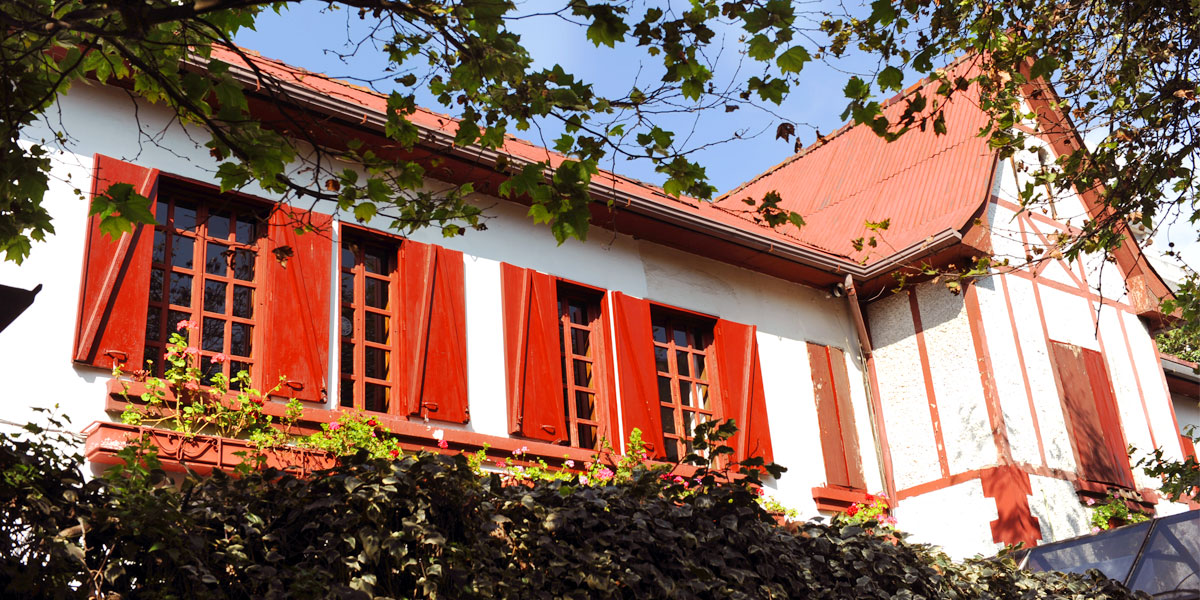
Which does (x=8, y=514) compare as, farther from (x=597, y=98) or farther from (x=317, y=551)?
(x=597, y=98)

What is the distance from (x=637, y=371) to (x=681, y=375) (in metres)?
0.77

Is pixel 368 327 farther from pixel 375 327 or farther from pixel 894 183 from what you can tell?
pixel 894 183

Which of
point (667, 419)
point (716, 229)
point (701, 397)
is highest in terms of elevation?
point (716, 229)

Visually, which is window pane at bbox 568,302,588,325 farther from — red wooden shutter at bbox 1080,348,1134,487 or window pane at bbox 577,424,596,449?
red wooden shutter at bbox 1080,348,1134,487

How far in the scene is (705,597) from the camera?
5.05 m

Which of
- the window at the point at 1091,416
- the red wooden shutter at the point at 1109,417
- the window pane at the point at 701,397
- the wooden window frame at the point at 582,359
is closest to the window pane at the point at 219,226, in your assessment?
the wooden window frame at the point at 582,359

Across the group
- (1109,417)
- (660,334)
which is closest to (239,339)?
(660,334)

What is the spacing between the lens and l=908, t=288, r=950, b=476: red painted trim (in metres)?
10.2

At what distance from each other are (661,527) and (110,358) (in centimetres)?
357

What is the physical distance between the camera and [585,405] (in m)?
8.97

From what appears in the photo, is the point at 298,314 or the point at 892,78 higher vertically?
the point at 298,314

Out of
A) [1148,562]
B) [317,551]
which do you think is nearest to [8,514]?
[317,551]

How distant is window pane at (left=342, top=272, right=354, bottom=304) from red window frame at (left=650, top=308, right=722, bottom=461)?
8.65ft

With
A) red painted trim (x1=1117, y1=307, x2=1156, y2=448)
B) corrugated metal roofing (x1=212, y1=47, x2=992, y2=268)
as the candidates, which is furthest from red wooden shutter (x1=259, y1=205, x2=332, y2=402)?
red painted trim (x1=1117, y1=307, x2=1156, y2=448)
